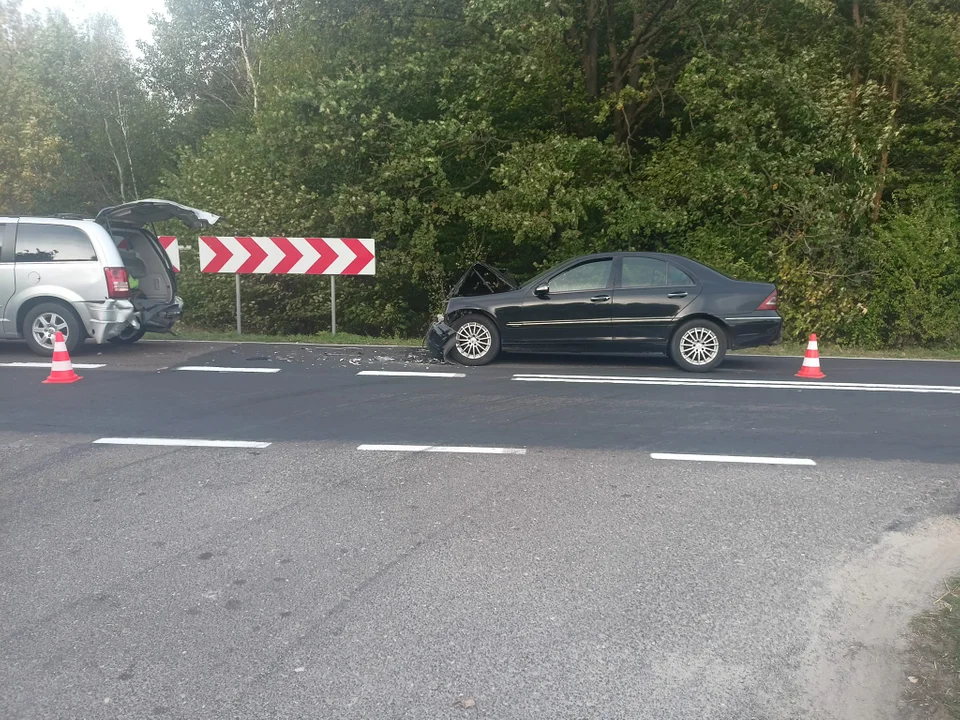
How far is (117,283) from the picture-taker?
40.0 ft

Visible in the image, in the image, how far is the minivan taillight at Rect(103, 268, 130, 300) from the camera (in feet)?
39.7

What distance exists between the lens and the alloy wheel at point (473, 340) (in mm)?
12273

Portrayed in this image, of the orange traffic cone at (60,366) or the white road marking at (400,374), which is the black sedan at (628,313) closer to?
the white road marking at (400,374)

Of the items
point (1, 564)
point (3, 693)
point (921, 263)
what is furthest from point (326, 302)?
point (3, 693)

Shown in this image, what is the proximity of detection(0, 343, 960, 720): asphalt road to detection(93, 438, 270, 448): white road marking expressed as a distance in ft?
0.27

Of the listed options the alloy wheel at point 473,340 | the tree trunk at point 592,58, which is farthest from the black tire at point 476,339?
the tree trunk at point 592,58

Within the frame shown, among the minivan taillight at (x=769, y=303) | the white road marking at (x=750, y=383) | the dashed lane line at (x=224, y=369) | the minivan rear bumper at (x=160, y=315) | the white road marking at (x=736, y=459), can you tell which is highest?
the minivan taillight at (x=769, y=303)

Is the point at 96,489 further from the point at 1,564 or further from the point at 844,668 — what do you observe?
the point at 844,668

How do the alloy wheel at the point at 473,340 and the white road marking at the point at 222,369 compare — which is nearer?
the white road marking at the point at 222,369

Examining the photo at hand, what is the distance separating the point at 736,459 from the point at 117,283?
8.94m

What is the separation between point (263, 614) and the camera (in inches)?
165

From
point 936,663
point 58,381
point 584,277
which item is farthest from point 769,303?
point 58,381

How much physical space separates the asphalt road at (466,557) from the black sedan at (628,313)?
259cm

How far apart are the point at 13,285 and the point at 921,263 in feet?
47.6
